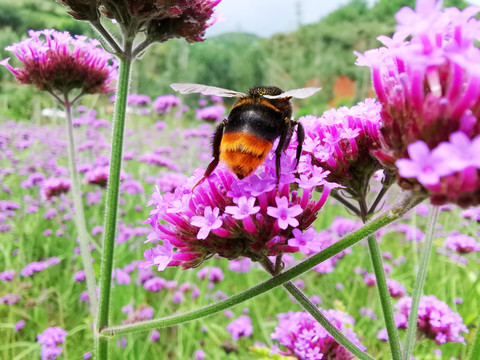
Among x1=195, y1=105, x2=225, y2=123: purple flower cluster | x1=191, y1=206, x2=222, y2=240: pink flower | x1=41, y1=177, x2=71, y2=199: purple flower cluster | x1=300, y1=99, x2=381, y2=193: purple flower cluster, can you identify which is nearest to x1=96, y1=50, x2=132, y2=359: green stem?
x1=191, y1=206, x2=222, y2=240: pink flower

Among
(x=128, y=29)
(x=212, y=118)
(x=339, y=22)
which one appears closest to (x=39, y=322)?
(x=128, y=29)

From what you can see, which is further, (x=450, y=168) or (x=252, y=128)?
(x=252, y=128)

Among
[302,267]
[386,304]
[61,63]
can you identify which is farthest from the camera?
[61,63]

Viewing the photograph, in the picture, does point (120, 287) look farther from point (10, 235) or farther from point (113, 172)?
point (113, 172)

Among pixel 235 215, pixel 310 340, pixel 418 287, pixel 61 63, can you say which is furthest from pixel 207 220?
pixel 61 63

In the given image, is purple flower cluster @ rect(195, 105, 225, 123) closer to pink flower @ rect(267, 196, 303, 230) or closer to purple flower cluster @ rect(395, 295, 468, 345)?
purple flower cluster @ rect(395, 295, 468, 345)

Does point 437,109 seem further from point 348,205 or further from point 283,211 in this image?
point 348,205
